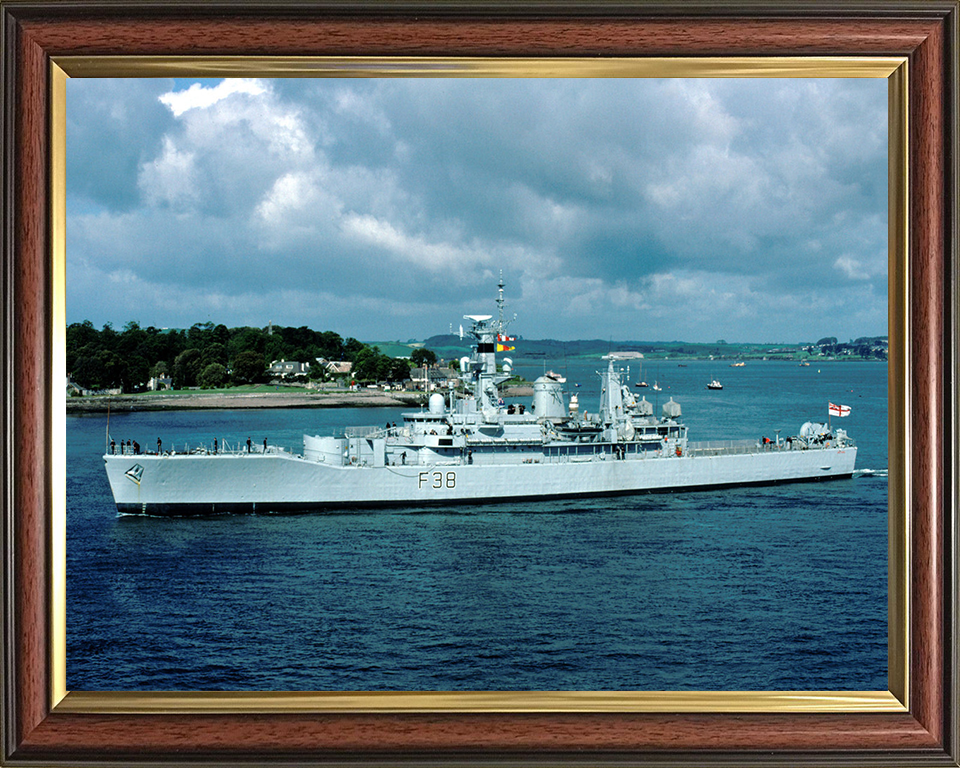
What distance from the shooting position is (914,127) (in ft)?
11.5

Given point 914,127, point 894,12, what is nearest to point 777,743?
point 914,127

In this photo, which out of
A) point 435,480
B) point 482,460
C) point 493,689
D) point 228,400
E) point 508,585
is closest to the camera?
point 493,689

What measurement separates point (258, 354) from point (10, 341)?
6.63 meters

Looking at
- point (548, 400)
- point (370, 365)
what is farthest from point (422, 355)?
point (548, 400)

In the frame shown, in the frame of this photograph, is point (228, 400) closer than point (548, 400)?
Yes

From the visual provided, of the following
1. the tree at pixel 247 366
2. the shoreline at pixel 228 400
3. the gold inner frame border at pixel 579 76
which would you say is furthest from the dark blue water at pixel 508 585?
the tree at pixel 247 366

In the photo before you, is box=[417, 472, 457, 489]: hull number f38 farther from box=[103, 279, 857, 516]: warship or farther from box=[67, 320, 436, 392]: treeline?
box=[67, 320, 436, 392]: treeline

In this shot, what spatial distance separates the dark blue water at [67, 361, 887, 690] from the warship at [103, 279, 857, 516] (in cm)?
68

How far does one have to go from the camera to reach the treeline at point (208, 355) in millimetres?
6977

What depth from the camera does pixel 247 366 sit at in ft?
33.4

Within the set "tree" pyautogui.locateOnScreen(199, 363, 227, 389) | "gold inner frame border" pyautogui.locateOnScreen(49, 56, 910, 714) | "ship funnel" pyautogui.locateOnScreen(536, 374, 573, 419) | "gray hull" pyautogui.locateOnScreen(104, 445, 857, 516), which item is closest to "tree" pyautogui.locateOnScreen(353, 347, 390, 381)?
"tree" pyautogui.locateOnScreen(199, 363, 227, 389)

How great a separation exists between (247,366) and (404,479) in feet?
32.7

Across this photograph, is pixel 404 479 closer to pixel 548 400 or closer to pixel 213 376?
pixel 548 400

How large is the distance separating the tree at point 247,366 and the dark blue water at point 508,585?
1.38 metres
